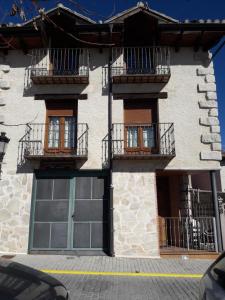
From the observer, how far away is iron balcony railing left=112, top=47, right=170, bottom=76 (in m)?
10.5

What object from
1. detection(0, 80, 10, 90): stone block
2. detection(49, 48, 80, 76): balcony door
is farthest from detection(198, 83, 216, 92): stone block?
detection(0, 80, 10, 90): stone block

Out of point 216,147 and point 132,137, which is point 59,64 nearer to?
point 132,137

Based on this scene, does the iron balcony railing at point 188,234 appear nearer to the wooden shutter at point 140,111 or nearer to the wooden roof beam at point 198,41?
the wooden shutter at point 140,111

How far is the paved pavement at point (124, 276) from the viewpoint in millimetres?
5621

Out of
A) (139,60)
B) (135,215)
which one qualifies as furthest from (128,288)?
(139,60)

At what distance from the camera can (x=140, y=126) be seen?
33.3 feet

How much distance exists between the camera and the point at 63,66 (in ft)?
36.0

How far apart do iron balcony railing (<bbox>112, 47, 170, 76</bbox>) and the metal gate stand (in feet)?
13.5

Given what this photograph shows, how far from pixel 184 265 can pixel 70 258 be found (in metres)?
3.35

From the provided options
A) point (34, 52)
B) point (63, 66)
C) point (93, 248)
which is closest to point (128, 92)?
point (63, 66)

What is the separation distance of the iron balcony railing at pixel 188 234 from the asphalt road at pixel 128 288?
2760 millimetres

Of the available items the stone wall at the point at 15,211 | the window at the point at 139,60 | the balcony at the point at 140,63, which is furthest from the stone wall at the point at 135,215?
the window at the point at 139,60

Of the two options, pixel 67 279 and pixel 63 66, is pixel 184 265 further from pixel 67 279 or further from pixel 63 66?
pixel 63 66

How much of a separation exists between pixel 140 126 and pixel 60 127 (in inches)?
114
